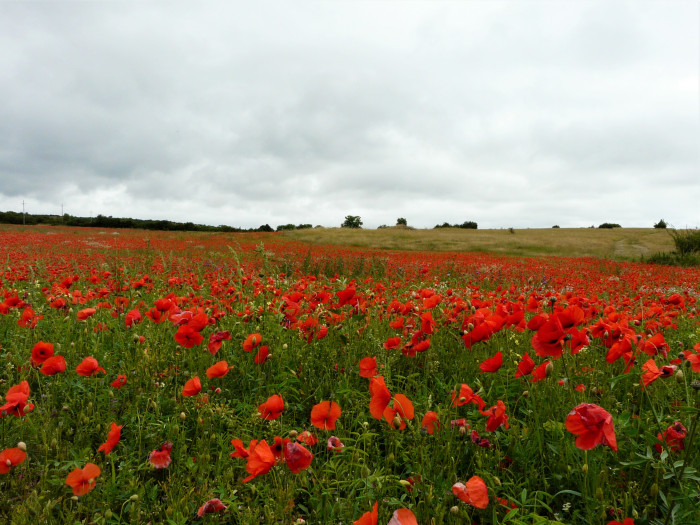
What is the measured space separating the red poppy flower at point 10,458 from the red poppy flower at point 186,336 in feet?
2.55

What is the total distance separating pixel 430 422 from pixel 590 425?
73 centimetres

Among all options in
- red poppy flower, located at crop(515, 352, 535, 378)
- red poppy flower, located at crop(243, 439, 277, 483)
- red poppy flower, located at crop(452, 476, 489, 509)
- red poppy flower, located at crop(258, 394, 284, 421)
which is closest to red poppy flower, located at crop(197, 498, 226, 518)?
red poppy flower, located at crop(243, 439, 277, 483)

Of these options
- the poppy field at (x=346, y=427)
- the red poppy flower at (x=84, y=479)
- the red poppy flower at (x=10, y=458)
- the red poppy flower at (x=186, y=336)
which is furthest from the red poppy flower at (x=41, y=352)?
the red poppy flower at (x=84, y=479)

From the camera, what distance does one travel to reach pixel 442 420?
1.98 metres

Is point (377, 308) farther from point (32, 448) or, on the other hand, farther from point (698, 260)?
A: point (698, 260)

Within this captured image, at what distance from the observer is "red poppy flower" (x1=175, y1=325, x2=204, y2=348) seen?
2135mm

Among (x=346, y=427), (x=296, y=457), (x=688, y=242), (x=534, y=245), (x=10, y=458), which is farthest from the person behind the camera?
(x=534, y=245)

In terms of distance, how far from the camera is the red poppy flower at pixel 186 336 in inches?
84.0

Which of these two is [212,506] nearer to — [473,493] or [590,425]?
[473,493]

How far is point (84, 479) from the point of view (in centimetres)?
154

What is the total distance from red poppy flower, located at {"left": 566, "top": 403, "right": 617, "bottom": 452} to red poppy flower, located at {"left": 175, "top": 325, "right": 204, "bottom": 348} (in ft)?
6.14

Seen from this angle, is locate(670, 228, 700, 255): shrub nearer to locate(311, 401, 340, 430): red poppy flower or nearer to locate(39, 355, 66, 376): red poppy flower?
locate(311, 401, 340, 430): red poppy flower

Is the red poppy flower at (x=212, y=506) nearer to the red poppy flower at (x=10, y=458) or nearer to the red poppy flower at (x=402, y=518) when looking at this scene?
the red poppy flower at (x=402, y=518)

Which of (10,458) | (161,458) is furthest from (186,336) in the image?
(10,458)
